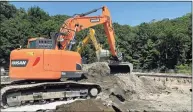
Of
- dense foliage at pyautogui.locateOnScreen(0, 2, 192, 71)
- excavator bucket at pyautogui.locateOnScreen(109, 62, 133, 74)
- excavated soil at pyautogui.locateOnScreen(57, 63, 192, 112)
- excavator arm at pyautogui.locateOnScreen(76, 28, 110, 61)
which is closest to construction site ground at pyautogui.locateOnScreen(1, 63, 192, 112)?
excavated soil at pyautogui.locateOnScreen(57, 63, 192, 112)

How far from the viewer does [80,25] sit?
1689 centimetres

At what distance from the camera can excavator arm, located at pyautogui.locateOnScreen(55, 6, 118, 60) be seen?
15.0m

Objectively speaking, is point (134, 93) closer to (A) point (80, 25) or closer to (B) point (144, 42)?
(A) point (80, 25)

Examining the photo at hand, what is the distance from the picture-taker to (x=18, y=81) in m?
13.5

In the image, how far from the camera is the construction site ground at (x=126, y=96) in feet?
37.2

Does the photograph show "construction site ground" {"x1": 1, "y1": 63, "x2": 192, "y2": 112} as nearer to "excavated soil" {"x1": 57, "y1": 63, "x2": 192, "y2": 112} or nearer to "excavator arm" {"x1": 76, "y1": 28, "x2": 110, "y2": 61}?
"excavated soil" {"x1": 57, "y1": 63, "x2": 192, "y2": 112}

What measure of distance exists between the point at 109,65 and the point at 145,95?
10.9ft

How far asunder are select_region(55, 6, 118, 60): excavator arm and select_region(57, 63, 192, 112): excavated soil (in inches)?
60.6

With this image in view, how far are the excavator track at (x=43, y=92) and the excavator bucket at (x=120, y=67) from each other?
A: 6.12 metres

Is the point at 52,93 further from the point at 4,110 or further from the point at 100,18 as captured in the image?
the point at 100,18

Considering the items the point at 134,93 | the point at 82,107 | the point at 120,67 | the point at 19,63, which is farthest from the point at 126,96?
the point at 82,107

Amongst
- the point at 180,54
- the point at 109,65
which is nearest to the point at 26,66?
→ the point at 109,65

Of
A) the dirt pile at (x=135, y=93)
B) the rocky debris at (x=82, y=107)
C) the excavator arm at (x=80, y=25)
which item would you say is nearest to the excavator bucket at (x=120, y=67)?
the excavator arm at (x=80, y=25)

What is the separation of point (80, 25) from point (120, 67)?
14.3 ft
